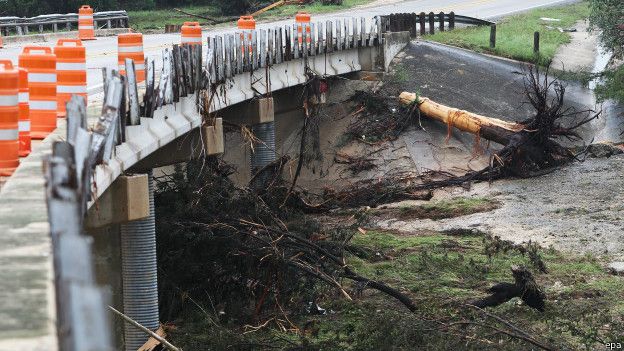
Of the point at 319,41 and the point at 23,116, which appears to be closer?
the point at 23,116

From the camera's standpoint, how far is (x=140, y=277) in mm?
12883

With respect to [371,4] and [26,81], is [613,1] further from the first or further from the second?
[26,81]

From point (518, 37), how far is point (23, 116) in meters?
27.1

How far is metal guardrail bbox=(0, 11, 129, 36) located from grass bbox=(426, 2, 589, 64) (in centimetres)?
891

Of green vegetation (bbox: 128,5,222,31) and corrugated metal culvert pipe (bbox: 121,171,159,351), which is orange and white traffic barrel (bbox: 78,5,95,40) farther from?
corrugated metal culvert pipe (bbox: 121,171,159,351)

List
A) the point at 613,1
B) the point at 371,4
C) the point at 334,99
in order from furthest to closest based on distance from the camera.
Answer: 1. the point at 371,4
2. the point at 613,1
3. the point at 334,99

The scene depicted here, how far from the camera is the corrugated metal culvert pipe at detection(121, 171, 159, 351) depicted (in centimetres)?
1273

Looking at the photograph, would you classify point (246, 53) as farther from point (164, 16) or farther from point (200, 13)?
point (200, 13)

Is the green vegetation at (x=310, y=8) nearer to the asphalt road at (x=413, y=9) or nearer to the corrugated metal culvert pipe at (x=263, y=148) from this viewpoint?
the asphalt road at (x=413, y=9)

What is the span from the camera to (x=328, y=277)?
532 inches

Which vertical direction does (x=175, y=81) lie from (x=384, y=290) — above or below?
above

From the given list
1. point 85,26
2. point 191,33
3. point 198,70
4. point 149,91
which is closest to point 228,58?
point 191,33

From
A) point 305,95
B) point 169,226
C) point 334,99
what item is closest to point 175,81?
point 169,226

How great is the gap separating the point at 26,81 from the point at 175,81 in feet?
12.0
